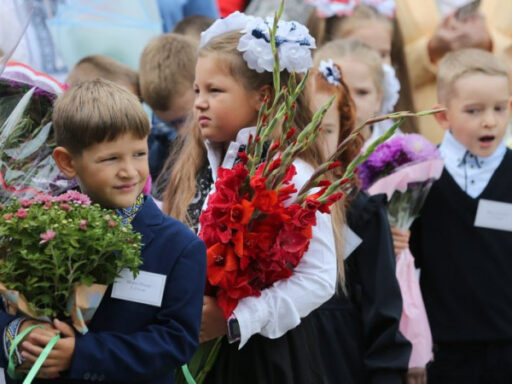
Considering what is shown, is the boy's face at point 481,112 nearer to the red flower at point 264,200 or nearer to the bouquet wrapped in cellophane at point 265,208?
the bouquet wrapped in cellophane at point 265,208

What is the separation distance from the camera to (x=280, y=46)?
346 cm

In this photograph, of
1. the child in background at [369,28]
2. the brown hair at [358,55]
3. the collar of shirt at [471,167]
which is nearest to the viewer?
the collar of shirt at [471,167]

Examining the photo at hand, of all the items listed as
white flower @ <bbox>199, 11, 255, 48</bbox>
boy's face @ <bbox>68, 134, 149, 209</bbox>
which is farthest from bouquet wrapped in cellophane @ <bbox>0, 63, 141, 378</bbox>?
white flower @ <bbox>199, 11, 255, 48</bbox>

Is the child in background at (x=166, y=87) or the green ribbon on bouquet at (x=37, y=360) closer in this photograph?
the green ribbon on bouquet at (x=37, y=360)

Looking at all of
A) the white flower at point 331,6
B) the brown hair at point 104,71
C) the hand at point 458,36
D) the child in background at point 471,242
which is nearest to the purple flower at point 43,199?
the brown hair at point 104,71

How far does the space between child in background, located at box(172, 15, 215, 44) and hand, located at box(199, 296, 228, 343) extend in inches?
107

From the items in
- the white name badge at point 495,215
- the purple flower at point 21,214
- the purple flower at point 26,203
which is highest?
the purple flower at point 21,214

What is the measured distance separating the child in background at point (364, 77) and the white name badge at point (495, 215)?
2.28ft

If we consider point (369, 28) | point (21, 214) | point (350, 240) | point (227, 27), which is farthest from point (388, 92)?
point (21, 214)

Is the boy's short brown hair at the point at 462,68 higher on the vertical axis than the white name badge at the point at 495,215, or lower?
higher

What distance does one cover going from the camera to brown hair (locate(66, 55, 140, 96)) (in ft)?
16.8

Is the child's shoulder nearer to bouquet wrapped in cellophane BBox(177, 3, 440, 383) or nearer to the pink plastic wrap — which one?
bouquet wrapped in cellophane BBox(177, 3, 440, 383)

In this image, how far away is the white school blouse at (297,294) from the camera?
321 centimetres

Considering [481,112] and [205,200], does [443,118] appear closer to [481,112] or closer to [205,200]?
[481,112]
